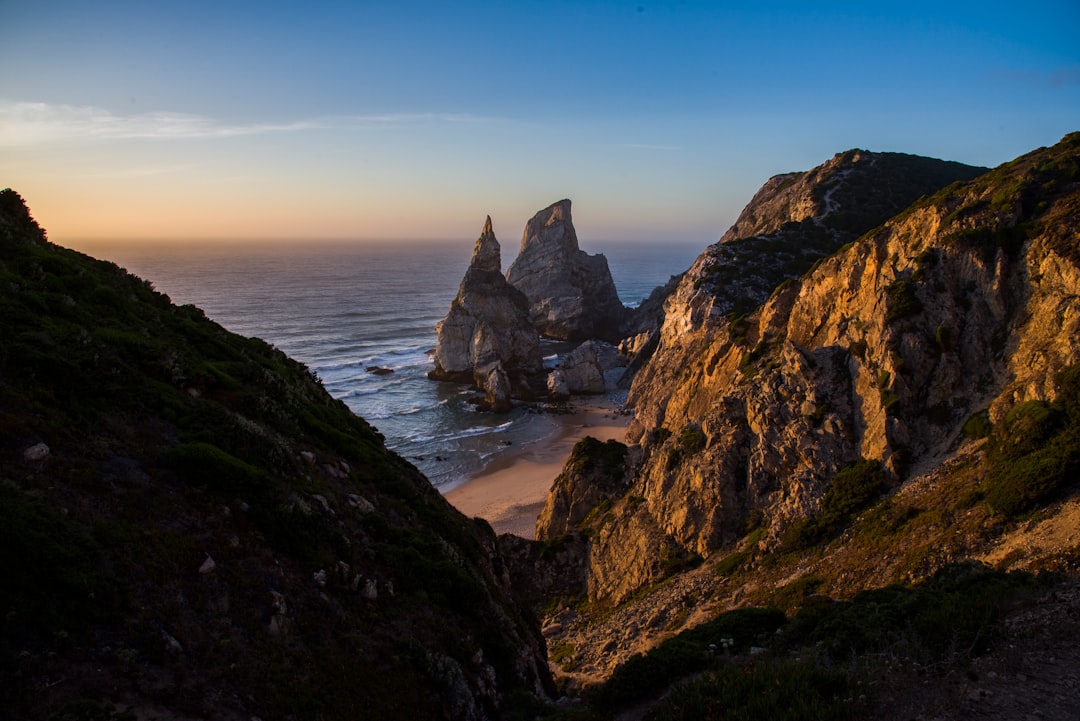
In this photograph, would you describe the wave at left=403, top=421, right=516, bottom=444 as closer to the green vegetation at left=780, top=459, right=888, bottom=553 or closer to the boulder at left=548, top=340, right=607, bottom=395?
the boulder at left=548, top=340, right=607, bottom=395

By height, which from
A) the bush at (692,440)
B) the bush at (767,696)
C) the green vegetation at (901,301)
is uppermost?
the green vegetation at (901,301)

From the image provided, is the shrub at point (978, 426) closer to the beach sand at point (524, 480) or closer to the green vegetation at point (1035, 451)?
the green vegetation at point (1035, 451)

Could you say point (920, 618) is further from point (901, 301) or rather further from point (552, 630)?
point (552, 630)

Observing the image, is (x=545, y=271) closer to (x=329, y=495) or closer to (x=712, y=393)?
(x=712, y=393)

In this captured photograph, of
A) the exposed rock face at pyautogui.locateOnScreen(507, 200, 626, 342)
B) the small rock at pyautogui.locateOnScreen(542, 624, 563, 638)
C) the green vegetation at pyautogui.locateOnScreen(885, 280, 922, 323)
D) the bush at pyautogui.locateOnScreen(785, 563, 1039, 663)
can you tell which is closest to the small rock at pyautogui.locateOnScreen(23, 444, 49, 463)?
the bush at pyautogui.locateOnScreen(785, 563, 1039, 663)

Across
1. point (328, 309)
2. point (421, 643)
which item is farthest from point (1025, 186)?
point (328, 309)

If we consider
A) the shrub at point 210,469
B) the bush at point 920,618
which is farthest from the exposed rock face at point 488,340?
the shrub at point 210,469

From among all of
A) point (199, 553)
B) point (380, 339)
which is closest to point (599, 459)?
point (199, 553)
